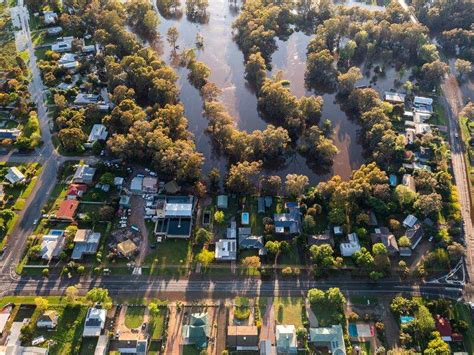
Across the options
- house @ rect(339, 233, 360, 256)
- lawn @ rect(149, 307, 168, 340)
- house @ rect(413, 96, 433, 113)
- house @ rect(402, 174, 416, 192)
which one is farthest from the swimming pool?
house @ rect(413, 96, 433, 113)

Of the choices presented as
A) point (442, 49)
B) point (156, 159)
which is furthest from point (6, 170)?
point (442, 49)

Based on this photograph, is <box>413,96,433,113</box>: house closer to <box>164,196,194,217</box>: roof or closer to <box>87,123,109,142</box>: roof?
<box>164,196,194,217</box>: roof

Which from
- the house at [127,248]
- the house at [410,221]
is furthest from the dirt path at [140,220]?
the house at [410,221]

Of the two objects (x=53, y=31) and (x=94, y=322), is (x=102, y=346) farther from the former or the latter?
(x=53, y=31)

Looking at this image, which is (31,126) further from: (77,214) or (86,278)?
(86,278)

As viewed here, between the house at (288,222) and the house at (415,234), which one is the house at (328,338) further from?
the house at (415,234)

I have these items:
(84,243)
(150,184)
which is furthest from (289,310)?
(84,243)
